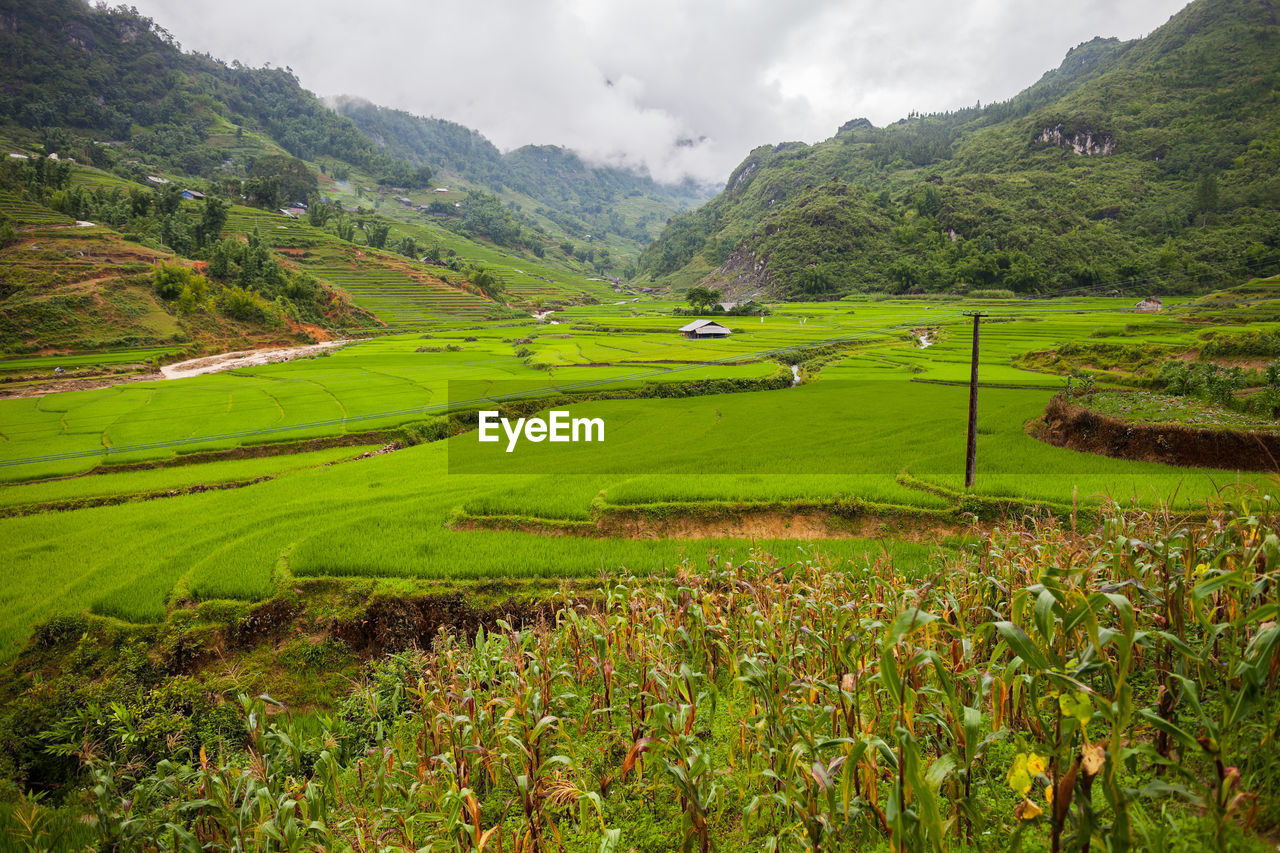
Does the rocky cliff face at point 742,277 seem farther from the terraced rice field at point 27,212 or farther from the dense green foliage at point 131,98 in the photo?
the dense green foliage at point 131,98

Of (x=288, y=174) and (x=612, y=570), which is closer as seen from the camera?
(x=612, y=570)

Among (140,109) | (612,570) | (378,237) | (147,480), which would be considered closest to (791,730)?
(612,570)

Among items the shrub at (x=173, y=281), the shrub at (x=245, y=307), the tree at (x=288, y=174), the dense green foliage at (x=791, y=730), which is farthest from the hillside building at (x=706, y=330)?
the tree at (x=288, y=174)

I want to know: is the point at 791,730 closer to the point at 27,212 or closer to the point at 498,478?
the point at 498,478

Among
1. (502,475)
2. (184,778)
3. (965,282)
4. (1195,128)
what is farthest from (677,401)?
(1195,128)

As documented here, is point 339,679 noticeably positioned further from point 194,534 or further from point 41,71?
point 41,71

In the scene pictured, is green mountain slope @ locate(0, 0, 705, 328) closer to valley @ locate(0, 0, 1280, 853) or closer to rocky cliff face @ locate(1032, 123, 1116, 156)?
valley @ locate(0, 0, 1280, 853)

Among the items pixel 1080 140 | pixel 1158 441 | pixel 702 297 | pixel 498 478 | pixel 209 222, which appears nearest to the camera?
pixel 1158 441
